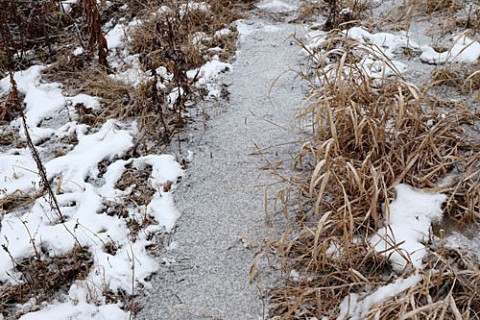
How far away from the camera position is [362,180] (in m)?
2.08

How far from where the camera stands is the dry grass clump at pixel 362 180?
1821 mm

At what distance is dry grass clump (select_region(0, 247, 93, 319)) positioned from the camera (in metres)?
1.98

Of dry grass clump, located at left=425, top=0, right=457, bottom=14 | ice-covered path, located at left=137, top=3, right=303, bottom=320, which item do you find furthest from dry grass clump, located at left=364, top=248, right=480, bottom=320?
dry grass clump, located at left=425, top=0, right=457, bottom=14

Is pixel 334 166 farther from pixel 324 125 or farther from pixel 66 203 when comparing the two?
pixel 66 203

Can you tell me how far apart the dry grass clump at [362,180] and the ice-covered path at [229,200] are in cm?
19

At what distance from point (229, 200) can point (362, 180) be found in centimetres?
70

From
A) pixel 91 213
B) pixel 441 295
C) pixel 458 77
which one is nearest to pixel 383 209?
pixel 441 295

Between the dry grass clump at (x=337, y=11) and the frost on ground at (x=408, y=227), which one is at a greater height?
the dry grass clump at (x=337, y=11)

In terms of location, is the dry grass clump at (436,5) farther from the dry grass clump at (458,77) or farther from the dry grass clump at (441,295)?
the dry grass clump at (441,295)

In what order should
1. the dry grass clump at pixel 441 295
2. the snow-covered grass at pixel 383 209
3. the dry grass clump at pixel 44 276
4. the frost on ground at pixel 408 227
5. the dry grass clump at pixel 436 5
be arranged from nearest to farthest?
the dry grass clump at pixel 441 295 < the snow-covered grass at pixel 383 209 < the frost on ground at pixel 408 227 < the dry grass clump at pixel 44 276 < the dry grass clump at pixel 436 5

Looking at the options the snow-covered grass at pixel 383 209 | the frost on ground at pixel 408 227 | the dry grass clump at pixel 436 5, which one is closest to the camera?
the snow-covered grass at pixel 383 209

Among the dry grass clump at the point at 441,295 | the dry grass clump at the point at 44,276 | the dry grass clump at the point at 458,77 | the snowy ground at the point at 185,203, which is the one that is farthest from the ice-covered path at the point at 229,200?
the dry grass clump at the point at 458,77

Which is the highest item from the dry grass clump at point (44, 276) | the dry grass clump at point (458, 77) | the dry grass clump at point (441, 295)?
the dry grass clump at point (458, 77)

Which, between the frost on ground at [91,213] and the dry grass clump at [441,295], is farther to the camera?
the frost on ground at [91,213]
